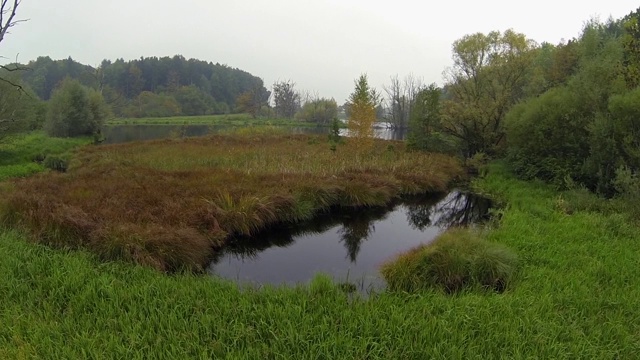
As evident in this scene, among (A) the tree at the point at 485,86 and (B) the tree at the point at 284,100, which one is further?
(B) the tree at the point at 284,100

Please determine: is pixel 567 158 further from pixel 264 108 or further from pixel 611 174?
pixel 264 108

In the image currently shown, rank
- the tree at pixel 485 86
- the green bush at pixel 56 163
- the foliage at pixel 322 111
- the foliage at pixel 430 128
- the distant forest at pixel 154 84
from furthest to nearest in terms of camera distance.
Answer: the distant forest at pixel 154 84, the foliage at pixel 322 111, the foliage at pixel 430 128, the tree at pixel 485 86, the green bush at pixel 56 163

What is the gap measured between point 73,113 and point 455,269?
3789 centimetres

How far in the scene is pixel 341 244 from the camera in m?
10.1

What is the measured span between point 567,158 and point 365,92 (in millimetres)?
10982

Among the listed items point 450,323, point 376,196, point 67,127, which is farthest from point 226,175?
point 67,127

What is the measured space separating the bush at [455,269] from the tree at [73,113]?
121ft

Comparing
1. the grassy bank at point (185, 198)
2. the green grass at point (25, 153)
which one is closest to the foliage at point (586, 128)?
the grassy bank at point (185, 198)

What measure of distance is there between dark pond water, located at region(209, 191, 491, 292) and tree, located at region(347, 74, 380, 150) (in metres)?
7.91

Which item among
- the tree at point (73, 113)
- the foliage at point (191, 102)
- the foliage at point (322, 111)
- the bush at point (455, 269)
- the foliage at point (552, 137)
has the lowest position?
the bush at point (455, 269)

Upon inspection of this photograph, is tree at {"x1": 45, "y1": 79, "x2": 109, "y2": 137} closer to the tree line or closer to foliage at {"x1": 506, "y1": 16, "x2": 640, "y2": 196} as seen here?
the tree line

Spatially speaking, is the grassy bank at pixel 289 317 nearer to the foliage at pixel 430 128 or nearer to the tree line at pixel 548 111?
the tree line at pixel 548 111

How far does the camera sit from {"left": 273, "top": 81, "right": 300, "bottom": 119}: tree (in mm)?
98744

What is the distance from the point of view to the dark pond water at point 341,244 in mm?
7910
